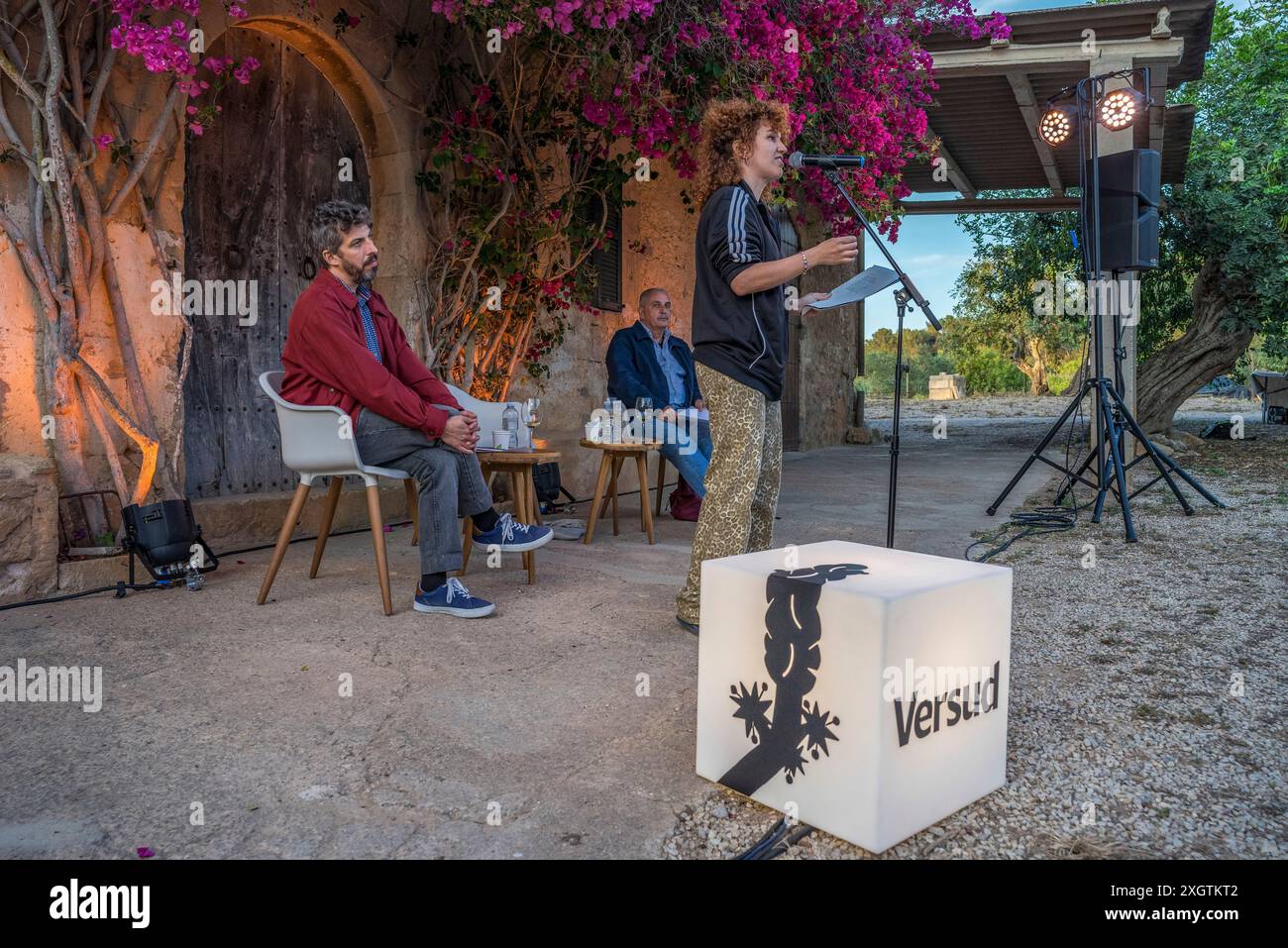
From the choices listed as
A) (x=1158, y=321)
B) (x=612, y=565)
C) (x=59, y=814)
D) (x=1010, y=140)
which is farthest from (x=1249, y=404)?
(x=59, y=814)

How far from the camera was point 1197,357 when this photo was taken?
9.37m

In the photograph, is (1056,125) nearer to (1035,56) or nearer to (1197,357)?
(1035,56)

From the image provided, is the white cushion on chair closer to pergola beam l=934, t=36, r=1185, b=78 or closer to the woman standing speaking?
the woman standing speaking

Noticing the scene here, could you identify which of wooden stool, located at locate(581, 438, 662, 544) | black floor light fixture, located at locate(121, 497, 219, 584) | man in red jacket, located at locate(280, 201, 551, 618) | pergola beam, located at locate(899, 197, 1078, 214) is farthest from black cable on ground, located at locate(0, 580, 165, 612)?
pergola beam, located at locate(899, 197, 1078, 214)

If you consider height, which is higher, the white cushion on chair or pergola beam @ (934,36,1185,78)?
pergola beam @ (934,36,1185,78)

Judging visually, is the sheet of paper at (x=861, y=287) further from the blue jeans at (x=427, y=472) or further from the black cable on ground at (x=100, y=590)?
the black cable on ground at (x=100, y=590)

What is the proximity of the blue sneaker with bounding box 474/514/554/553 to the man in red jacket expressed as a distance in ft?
0.66

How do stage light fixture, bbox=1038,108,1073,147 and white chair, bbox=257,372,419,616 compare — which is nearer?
white chair, bbox=257,372,419,616

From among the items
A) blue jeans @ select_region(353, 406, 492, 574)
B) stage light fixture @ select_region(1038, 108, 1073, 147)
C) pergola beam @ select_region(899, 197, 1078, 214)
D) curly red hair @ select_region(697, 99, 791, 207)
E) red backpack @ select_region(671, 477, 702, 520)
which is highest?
pergola beam @ select_region(899, 197, 1078, 214)

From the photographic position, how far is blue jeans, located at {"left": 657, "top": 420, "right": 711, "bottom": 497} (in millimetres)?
4613

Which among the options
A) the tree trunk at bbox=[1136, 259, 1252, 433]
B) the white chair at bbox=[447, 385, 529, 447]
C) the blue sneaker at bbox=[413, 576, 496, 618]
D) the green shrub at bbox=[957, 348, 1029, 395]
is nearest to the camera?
the blue sneaker at bbox=[413, 576, 496, 618]

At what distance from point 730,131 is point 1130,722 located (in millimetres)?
1937

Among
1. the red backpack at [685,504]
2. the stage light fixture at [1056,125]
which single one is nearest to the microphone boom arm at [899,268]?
→ the red backpack at [685,504]

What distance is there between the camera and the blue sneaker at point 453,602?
9.98 ft
